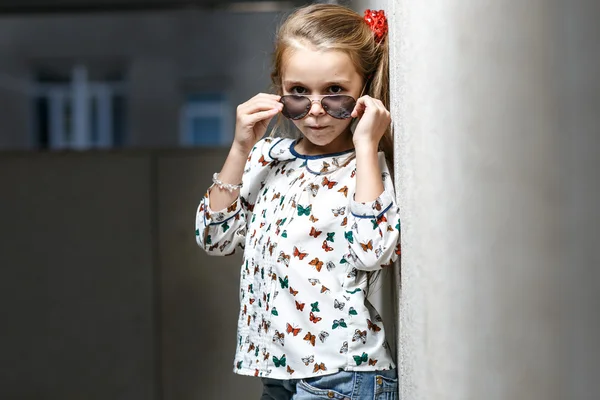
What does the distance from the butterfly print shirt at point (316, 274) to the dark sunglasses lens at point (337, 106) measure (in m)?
0.12

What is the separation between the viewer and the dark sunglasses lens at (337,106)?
1766 millimetres

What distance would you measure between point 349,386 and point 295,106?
560 millimetres

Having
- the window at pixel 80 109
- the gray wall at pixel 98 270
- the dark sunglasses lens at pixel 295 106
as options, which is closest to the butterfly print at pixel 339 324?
the dark sunglasses lens at pixel 295 106

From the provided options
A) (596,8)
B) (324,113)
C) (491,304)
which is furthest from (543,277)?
(324,113)

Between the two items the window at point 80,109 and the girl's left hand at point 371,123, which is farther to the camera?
the window at point 80,109

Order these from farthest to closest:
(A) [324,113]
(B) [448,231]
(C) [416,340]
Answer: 1. (A) [324,113]
2. (C) [416,340]
3. (B) [448,231]

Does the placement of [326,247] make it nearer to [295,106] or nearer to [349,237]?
[349,237]

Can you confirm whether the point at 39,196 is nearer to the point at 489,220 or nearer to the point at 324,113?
the point at 324,113

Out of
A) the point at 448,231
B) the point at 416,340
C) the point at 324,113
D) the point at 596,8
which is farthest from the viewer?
the point at 324,113

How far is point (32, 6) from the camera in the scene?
15.2 feet

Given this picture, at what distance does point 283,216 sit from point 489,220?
2.30 ft

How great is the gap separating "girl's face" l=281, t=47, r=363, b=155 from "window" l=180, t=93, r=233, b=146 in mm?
5628

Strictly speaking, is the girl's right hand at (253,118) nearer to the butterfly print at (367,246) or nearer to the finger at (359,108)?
the finger at (359,108)

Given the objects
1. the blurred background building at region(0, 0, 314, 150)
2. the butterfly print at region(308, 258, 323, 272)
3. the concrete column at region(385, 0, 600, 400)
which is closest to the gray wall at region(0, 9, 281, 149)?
the blurred background building at region(0, 0, 314, 150)
